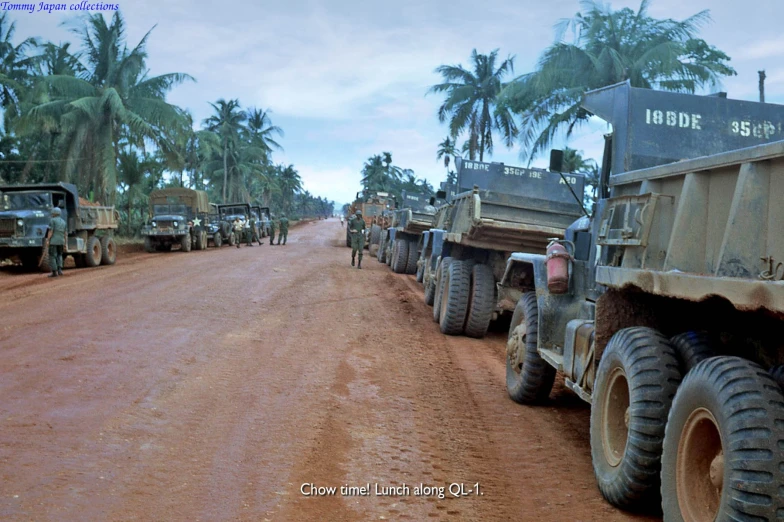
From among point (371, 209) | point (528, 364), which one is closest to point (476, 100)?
point (371, 209)

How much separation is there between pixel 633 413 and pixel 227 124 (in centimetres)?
4912

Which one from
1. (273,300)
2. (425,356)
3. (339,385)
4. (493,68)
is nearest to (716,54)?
(493,68)

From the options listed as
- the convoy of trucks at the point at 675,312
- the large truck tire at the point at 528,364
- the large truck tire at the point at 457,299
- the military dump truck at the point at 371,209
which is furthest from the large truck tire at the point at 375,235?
the large truck tire at the point at 528,364

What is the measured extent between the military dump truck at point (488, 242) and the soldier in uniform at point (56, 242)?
10204 millimetres

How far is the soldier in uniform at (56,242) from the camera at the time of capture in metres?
16.5

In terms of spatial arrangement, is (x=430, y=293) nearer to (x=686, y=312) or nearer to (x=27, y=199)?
(x=686, y=312)

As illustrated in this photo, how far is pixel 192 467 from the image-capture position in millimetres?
4227

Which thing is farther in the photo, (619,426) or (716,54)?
(716,54)

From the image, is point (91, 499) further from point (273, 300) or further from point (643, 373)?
point (273, 300)

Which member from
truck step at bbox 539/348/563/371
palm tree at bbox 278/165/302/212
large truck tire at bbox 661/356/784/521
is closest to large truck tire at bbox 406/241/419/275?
truck step at bbox 539/348/563/371

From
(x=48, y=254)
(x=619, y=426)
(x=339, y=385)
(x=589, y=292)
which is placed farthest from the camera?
(x=48, y=254)

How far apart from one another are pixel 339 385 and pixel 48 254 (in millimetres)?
13574

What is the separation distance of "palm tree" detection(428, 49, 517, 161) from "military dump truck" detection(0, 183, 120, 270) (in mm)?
19073

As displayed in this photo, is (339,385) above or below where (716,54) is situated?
below
